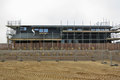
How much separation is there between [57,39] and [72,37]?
16.0 feet

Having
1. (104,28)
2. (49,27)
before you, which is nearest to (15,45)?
(49,27)

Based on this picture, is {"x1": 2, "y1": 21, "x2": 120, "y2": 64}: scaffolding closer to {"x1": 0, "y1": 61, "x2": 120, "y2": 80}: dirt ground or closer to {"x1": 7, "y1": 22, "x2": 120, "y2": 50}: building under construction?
{"x1": 7, "y1": 22, "x2": 120, "y2": 50}: building under construction

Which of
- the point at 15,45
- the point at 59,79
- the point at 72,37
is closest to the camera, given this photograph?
the point at 59,79

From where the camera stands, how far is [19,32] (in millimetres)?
28672

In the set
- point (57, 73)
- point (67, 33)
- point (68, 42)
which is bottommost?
point (57, 73)

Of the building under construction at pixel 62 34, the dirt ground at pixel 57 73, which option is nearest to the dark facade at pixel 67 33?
the building under construction at pixel 62 34

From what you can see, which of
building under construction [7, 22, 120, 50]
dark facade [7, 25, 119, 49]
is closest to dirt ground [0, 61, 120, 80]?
building under construction [7, 22, 120, 50]

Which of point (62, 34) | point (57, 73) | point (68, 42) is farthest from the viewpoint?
point (68, 42)

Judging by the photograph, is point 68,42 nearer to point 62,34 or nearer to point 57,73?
→ point 62,34

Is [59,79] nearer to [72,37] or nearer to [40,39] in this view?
[40,39]

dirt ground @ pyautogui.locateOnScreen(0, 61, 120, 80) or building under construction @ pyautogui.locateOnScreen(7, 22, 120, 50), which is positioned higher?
building under construction @ pyautogui.locateOnScreen(7, 22, 120, 50)

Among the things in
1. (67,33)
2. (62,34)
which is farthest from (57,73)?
(67,33)

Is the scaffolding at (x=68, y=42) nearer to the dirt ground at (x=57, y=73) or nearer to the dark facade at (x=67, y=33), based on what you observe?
the dark facade at (x=67, y=33)

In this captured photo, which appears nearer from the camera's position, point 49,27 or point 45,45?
point 45,45
